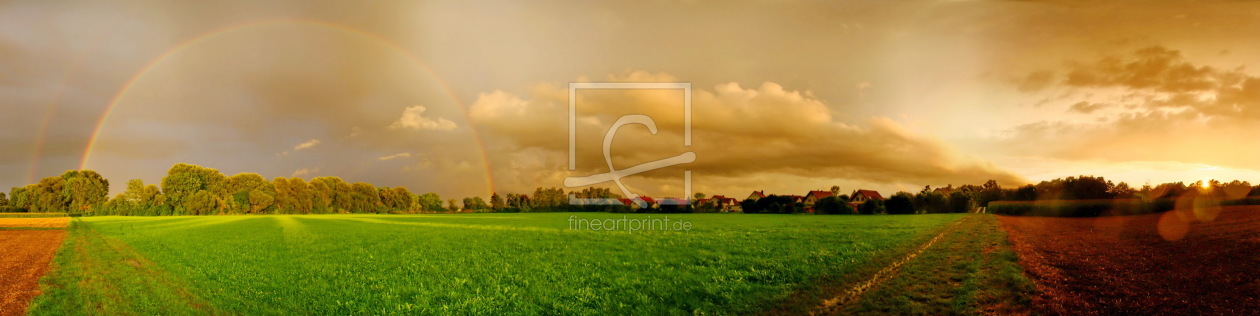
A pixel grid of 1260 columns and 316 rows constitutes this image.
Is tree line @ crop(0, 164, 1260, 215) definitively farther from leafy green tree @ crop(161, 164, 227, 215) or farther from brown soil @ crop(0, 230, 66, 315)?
brown soil @ crop(0, 230, 66, 315)

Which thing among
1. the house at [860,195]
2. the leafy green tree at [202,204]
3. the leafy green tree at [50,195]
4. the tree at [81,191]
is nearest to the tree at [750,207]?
the house at [860,195]

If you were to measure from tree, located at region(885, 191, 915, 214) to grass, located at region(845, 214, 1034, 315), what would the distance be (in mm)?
85549

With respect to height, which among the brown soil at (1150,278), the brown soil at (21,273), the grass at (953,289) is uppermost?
the brown soil at (1150,278)

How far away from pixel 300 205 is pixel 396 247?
5362 inches

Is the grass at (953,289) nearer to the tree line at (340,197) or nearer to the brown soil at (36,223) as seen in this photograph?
the tree line at (340,197)

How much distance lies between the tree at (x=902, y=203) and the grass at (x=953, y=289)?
85549 mm

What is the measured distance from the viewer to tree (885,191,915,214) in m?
95.4

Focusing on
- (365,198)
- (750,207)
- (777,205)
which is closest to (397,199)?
(365,198)

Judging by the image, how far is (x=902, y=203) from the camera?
314 feet

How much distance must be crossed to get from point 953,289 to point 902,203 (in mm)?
94315

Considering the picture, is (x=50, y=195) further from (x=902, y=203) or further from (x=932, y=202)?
(x=932, y=202)

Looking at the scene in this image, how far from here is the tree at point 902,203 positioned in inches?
3757

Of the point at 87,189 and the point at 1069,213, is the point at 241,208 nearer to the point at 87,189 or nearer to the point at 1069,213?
the point at 87,189
